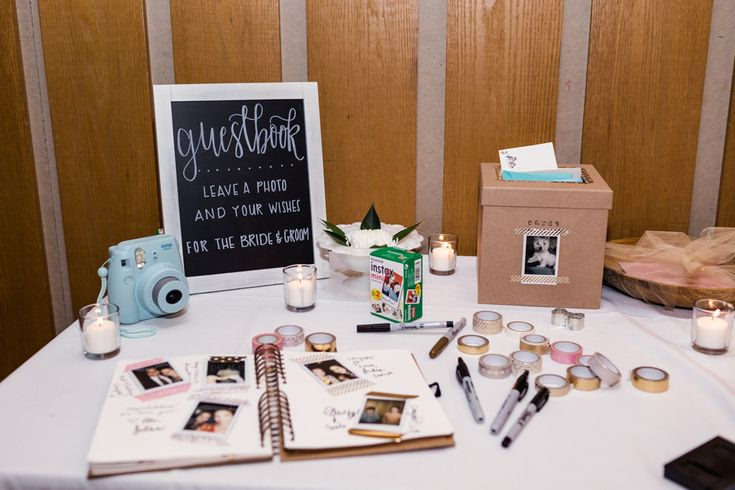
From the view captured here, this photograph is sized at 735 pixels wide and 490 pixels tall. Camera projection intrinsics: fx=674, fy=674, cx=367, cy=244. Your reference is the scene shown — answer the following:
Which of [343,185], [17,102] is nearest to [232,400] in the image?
[343,185]

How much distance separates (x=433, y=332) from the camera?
120 centimetres

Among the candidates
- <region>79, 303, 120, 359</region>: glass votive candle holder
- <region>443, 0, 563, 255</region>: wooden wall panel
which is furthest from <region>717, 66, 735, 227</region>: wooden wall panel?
<region>79, 303, 120, 359</region>: glass votive candle holder

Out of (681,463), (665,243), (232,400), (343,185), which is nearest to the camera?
(681,463)

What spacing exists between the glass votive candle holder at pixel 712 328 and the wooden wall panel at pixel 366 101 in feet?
2.45

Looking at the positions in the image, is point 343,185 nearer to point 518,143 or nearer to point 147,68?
point 518,143

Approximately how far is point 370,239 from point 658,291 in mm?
554

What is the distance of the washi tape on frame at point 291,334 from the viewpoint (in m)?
1.12

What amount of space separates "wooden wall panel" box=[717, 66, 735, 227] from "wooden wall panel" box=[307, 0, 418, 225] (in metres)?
0.71

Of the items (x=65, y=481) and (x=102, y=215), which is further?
(x=102, y=215)

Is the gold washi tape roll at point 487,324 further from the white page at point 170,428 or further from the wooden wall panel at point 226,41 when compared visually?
the wooden wall panel at point 226,41

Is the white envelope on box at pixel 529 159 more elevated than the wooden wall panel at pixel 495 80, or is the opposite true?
the wooden wall panel at pixel 495 80

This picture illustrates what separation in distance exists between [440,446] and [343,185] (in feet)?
3.12

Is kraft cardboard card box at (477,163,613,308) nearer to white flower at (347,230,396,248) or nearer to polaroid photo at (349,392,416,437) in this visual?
white flower at (347,230,396,248)

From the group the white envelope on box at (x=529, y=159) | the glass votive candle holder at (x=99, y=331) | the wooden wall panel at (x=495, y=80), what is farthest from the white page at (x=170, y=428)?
the wooden wall panel at (x=495, y=80)
